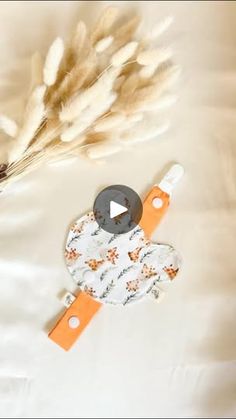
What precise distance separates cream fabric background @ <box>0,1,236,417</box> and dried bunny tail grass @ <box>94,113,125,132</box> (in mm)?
93

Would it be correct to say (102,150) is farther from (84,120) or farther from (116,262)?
(116,262)

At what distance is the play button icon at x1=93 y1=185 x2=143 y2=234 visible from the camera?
82 centimetres

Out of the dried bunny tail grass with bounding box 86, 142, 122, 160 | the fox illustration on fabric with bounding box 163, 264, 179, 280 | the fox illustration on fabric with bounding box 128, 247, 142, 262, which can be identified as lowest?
the fox illustration on fabric with bounding box 163, 264, 179, 280

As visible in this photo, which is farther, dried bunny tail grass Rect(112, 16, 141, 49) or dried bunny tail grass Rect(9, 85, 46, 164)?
dried bunny tail grass Rect(112, 16, 141, 49)

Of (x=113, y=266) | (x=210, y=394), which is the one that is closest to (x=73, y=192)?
(x=113, y=266)

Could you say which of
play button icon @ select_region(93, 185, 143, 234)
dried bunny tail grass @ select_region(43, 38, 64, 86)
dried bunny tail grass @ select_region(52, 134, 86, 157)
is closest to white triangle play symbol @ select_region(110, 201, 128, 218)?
play button icon @ select_region(93, 185, 143, 234)

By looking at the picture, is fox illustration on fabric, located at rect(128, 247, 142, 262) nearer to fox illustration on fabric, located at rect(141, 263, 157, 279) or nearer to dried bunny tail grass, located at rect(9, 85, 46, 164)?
fox illustration on fabric, located at rect(141, 263, 157, 279)

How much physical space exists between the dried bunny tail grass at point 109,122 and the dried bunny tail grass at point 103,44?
0.11m

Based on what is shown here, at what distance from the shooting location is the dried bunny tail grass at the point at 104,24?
0.81 meters

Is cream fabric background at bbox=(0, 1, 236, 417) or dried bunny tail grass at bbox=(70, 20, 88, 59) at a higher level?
dried bunny tail grass at bbox=(70, 20, 88, 59)

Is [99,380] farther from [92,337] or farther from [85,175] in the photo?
[85,175]

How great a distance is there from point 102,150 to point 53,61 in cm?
15

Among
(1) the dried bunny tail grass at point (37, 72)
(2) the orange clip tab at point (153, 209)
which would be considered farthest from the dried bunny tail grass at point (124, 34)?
(2) the orange clip tab at point (153, 209)

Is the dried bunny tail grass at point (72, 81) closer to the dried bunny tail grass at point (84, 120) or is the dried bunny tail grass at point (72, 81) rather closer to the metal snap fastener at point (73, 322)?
the dried bunny tail grass at point (84, 120)
